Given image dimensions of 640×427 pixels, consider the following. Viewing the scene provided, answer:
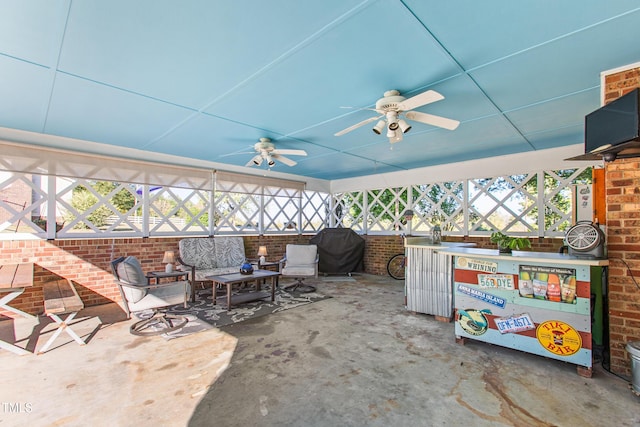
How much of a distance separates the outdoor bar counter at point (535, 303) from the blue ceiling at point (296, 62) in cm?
142

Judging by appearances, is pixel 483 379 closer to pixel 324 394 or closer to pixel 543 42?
pixel 324 394

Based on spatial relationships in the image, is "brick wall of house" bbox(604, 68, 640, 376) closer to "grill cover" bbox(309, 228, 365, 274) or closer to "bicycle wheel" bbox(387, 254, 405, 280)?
"bicycle wheel" bbox(387, 254, 405, 280)

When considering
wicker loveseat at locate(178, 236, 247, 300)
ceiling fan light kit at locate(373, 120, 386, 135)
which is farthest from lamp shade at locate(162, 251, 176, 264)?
ceiling fan light kit at locate(373, 120, 386, 135)

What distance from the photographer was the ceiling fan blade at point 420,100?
2.01 m

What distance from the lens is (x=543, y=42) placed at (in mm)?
1788

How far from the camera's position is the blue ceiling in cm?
153

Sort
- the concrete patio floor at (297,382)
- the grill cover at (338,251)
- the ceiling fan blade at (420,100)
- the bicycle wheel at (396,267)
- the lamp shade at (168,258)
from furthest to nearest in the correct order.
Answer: the grill cover at (338,251)
the bicycle wheel at (396,267)
the lamp shade at (168,258)
the ceiling fan blade at (420,100)
the concrete patio floor at (297,382)

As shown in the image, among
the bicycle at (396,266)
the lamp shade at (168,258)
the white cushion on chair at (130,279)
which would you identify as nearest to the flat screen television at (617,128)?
the white cushion on chair at (130,279)

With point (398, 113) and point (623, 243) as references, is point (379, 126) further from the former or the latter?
point (623, 243)

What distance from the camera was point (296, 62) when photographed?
6.57ft

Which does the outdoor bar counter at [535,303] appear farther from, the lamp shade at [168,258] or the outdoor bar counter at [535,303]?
the lamp shade at [168,258]

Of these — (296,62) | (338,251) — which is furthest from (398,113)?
(338,251)

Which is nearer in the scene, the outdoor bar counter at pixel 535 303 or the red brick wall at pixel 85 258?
the outdoor bar counter at pixel 535 303

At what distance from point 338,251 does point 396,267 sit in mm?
1246
